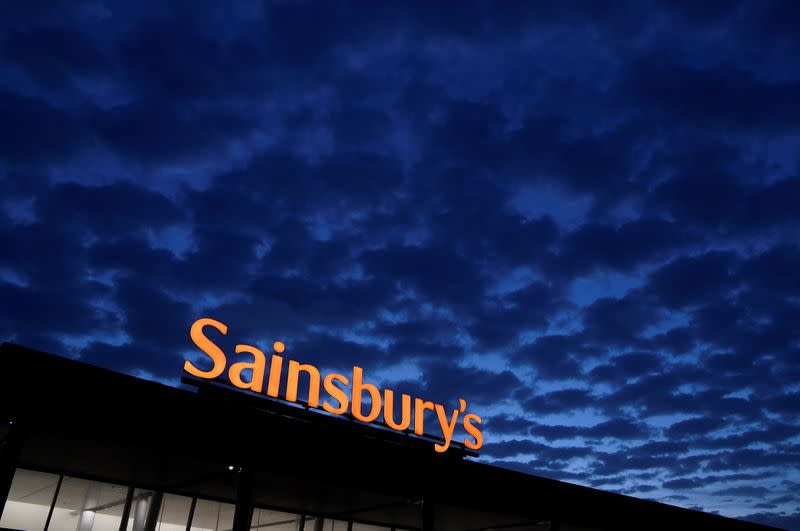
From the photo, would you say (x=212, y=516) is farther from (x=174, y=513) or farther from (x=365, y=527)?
(x=365, y=527)

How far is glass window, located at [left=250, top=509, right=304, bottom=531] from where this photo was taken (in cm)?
2689

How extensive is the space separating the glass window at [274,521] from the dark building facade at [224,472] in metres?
0.05

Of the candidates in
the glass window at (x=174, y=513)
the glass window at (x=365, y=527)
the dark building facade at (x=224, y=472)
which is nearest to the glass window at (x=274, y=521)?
the dark building facade at (x=224, y=472)

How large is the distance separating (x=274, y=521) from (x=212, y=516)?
293 cm

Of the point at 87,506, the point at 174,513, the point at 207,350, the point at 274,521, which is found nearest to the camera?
the point at 207,350

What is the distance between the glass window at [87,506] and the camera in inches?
861

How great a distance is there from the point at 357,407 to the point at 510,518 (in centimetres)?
824

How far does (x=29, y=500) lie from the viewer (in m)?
21.8

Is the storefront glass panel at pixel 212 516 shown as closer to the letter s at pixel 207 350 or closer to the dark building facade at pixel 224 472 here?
the dark building facade at pixel 224 472

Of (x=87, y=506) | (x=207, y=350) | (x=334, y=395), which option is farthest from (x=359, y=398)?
(x=87, y=506)

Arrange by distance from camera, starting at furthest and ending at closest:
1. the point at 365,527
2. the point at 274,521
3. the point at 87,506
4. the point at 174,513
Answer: the point at 365,527, the point at 274,521, the point at 174,513, the point at 87,506

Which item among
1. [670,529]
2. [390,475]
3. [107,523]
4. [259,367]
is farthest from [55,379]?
[670,529]

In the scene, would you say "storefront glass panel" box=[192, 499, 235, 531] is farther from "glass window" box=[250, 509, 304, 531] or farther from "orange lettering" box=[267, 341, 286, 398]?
"orange lettering" box=[267, 341, 286, 398]

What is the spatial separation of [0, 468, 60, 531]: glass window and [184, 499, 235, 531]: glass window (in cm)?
544
